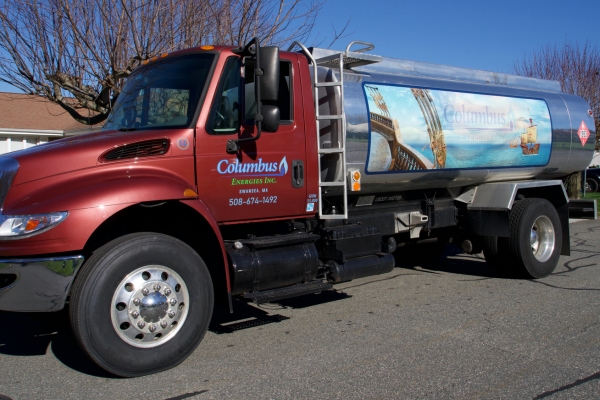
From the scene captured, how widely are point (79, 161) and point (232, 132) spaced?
54.3 inches

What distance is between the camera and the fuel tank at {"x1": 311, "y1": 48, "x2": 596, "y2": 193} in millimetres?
6547

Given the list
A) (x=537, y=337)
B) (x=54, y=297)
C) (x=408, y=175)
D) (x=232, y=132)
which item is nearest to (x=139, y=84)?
(x=232, y=132)

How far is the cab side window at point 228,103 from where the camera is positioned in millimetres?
5430

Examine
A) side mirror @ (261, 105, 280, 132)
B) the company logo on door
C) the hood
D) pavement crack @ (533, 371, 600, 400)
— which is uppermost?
side mirror @ (261, 105, 280, 132)

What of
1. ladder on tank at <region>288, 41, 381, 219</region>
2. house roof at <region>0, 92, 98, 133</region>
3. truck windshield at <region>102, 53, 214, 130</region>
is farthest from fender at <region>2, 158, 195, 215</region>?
house roof at <region>0, 92, 98, 133</region>

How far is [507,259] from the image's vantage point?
8336mm

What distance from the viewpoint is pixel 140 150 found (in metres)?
5.04

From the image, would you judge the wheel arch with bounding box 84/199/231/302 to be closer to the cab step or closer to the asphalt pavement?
the cab step

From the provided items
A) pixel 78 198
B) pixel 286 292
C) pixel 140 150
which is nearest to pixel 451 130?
pixel 286 292

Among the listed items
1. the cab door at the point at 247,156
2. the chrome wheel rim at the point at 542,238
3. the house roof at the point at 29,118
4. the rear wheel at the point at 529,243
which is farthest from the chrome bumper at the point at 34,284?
the house roof at the point at 29,118

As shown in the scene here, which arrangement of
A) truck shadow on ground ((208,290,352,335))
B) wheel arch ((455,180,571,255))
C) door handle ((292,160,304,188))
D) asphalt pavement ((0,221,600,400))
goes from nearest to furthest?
1. asphalt pavement ((0,221,600,400))
2. door handle ((292,160,304,188))
3. truck shadow on ground ((208,290,352,335))
4. wheel arch ((455,180,571,255))

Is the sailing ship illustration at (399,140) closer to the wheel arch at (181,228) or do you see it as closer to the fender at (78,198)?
the wheel arch at (181,228)

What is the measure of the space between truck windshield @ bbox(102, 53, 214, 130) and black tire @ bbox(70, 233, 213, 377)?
3.91ft

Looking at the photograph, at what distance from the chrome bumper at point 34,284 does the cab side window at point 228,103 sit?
1.79 m
